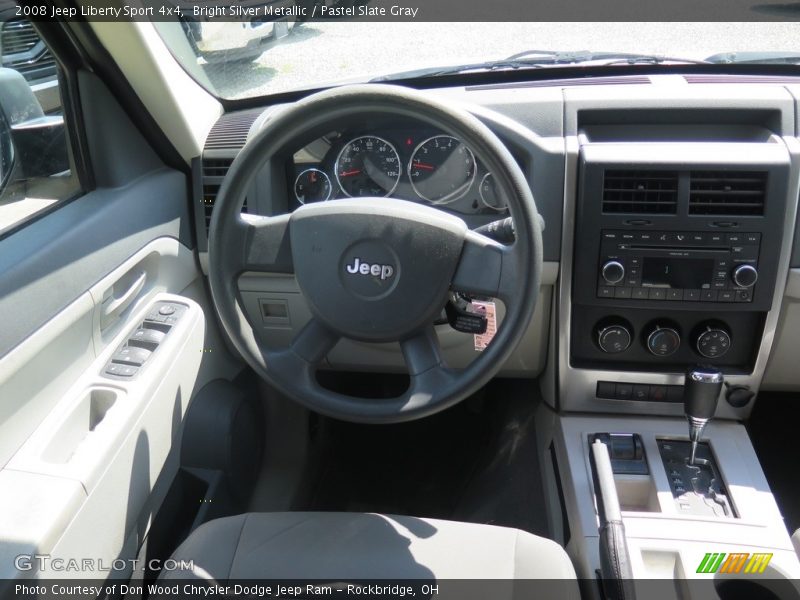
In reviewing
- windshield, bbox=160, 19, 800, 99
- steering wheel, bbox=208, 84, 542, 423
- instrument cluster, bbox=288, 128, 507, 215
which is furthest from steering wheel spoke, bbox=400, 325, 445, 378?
windshield, bbox=160, 19, 800, 99

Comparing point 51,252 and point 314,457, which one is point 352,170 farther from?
point 314,457

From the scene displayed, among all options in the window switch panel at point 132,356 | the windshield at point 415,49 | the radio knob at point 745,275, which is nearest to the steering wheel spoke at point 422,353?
the window switch panel at point 132,356

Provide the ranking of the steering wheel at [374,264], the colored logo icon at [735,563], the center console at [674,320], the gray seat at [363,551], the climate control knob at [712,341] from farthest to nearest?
the climate control knob at [712,341], the center console at [674,320], the colored logo icon at [735,563], the gray seat at [363,551], the steering wheel at [374,264]

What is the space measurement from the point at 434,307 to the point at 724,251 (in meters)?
0.84

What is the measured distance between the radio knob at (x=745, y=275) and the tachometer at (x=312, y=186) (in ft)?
3.50

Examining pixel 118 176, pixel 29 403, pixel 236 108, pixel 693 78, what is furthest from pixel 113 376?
pixel 693 78

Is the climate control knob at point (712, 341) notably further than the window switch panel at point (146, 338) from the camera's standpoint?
Yes

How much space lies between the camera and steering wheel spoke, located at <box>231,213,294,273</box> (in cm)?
150

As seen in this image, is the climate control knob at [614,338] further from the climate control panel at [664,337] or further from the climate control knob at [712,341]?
the climate control knob at [712,341]

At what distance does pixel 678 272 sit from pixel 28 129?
161cm

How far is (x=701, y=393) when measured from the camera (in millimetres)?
1813

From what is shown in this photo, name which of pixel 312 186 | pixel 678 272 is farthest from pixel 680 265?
pixel 312 186

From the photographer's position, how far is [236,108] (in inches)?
89.6

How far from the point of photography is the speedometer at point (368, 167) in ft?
6.40
